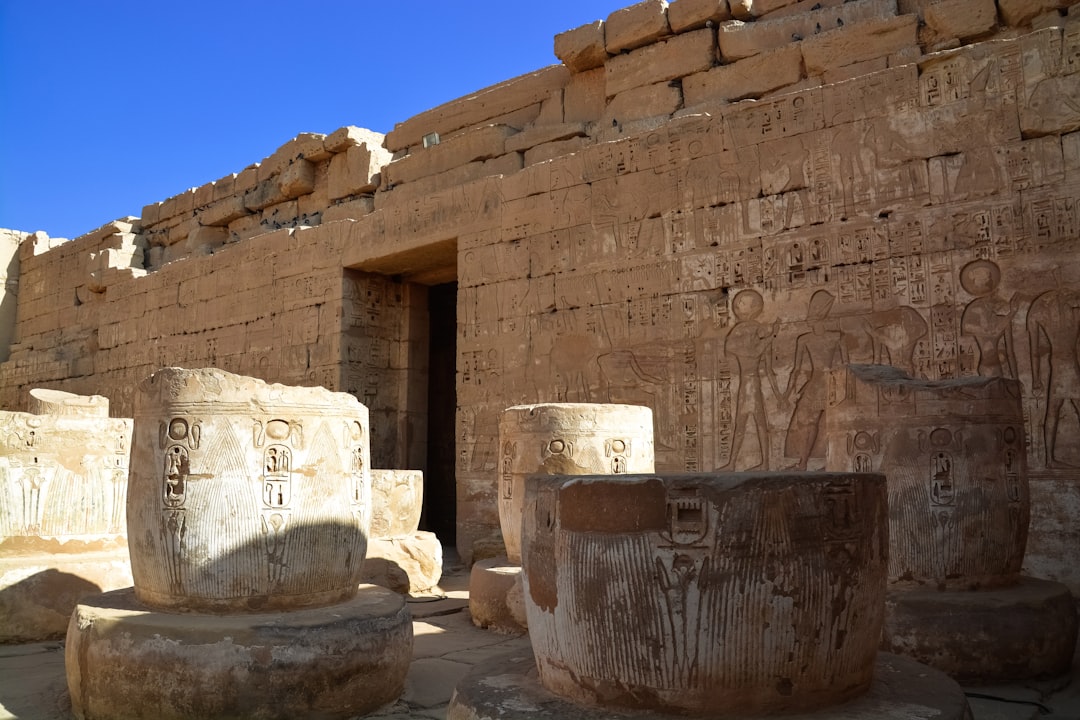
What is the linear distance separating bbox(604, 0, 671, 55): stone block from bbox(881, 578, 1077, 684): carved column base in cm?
645

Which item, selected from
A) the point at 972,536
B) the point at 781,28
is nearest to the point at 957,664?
the point at 972,536

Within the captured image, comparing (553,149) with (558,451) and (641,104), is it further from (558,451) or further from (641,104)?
(558,451)

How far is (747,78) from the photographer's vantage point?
7992 mm

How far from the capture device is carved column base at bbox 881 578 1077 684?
3707mm

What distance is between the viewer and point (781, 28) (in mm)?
7961

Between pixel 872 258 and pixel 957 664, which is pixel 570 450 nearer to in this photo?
pixel 957 664

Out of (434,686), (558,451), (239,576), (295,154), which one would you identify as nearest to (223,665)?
(239,576)

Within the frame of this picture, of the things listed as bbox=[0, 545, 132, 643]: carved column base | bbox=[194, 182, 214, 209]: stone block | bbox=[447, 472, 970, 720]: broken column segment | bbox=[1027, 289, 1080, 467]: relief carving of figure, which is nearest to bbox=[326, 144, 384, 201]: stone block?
bbox=[194, 182, 214, 209]: stone block

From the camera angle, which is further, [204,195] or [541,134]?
[204,195]

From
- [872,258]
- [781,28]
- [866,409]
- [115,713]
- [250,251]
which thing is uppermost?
[781,28]

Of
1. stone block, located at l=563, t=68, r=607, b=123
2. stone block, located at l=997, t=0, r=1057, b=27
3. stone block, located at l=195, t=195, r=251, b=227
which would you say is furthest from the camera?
stone block, located at l=195, t=195, r=251, b=227

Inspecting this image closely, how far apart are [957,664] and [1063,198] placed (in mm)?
3413

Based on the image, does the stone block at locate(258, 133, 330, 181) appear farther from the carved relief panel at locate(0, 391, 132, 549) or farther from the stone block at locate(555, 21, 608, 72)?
the carved relief panel at locate(0, 391, 132, 549)

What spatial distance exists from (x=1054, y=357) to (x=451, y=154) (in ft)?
21.6
